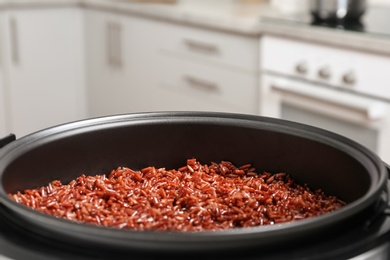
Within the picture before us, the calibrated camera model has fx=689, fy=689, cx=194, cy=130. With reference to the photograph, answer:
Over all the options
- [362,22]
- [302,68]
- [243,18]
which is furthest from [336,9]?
[243,18]

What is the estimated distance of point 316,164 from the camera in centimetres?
88

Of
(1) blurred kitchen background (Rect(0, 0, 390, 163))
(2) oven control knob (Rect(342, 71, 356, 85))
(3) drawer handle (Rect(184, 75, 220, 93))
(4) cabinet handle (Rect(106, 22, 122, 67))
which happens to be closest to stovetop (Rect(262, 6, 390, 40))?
(1) blurred kitchen background (Rect(0, 0, 390, 163))

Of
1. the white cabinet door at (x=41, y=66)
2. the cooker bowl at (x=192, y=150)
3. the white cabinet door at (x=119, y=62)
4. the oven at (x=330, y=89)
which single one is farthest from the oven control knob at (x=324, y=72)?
the white cabinet door at (x=41, y=66)

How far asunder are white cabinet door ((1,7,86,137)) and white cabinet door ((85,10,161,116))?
0.08m

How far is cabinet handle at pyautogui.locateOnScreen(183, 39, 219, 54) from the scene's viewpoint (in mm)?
2726

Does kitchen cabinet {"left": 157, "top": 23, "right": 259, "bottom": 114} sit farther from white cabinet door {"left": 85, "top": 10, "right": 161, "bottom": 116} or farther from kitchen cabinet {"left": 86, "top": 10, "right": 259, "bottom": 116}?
white cabinet door {"left": 85, "top": 10, "right": 161, "bottom": 116}

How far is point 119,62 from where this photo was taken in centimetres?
337

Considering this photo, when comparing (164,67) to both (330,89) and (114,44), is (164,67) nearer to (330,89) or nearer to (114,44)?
(114,44)

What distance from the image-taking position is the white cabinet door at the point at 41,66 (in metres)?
3.43

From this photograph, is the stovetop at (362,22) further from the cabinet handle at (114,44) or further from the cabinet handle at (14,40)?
the cabinet handle at (14,40)

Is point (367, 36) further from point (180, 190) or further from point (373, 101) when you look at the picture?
point (180, 190)

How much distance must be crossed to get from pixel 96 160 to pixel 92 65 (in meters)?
2.74

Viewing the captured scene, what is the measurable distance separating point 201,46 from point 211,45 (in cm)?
8

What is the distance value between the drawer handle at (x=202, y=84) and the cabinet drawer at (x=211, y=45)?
0.31 feet
